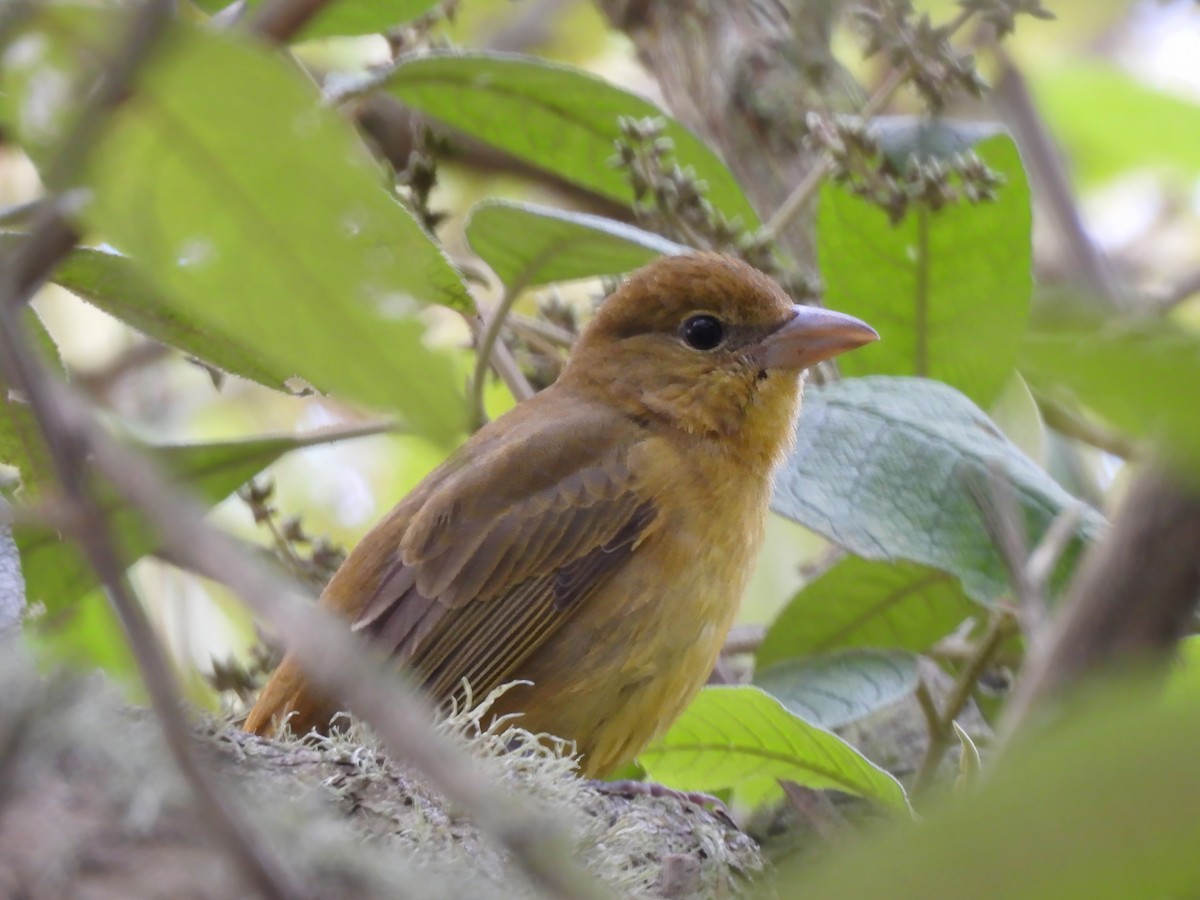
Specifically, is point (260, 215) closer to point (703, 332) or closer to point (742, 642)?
point (703, 332)

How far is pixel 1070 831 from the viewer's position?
2.67 feet

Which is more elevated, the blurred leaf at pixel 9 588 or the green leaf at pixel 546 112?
the green leaf at pixel 546 112

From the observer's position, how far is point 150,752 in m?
1.72

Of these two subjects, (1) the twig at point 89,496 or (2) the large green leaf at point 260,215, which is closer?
(1) the twig at point 89,496

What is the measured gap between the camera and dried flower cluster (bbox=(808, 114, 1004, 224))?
3.06 meters

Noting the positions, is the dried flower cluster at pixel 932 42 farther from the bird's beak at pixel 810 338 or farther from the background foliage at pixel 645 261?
the bird's beak at pixel 810 338

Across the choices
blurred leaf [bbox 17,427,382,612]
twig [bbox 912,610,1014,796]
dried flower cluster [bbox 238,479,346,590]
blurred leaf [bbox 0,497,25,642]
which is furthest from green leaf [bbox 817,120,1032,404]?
blurred leaf [bbox 0,497,25,642]

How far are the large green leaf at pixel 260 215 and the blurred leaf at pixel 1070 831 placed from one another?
1.63ft

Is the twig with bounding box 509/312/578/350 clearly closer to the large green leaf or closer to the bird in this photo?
the bird

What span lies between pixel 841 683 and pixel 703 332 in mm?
1038

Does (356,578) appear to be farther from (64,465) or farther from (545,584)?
(64,465)

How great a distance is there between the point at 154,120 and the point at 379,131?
155 inches

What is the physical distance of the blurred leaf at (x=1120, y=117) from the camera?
17.9 ft

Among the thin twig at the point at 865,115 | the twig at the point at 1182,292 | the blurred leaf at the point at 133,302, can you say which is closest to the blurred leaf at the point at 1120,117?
the twig at the point at 1182,292
